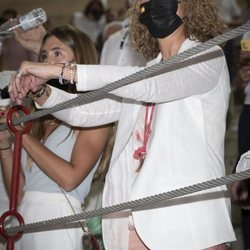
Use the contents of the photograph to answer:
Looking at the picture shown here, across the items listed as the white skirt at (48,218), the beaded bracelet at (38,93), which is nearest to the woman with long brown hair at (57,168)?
the white skirt at (48,218)

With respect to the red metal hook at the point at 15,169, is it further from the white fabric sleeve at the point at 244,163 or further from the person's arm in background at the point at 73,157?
the white fabric sleeve at the point at 244,163

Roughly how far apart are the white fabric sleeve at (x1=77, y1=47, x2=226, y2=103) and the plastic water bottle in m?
1.15

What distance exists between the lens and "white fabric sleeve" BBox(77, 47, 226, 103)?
5.63ft

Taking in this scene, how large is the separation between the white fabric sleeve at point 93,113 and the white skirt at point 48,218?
0.32 meters

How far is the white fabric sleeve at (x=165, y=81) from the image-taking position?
67.6 inches

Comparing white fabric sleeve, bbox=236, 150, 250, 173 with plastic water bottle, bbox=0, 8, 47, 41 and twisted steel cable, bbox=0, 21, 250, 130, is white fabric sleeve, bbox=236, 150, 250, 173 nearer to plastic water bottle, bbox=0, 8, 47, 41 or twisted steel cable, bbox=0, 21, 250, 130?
twisted steel cable, bbox=0, 21, 250, 130

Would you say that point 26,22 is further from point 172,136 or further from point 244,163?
point 244,163

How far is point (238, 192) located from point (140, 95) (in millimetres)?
797

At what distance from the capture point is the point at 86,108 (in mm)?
2209

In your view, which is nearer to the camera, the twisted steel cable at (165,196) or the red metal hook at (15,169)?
the twisted steel cable at (165,196)

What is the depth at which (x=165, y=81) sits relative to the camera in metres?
1.72

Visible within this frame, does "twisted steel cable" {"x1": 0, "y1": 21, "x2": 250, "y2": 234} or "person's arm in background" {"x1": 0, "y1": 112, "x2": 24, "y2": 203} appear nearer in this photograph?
"twisted steel cable" {"x1": 0, "y1": 21, "x2": 250, "y2": 234}

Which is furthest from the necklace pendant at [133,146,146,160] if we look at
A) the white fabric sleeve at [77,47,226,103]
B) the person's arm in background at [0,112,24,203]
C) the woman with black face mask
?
the person's arm in background at [0,112,24,203]

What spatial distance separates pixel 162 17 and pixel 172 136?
39 cm
